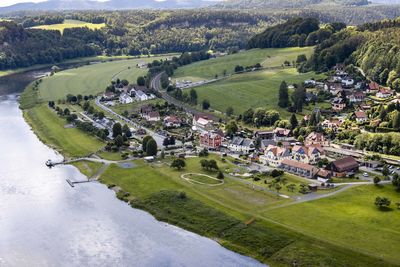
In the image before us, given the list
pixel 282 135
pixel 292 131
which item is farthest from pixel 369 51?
pixel 282 135

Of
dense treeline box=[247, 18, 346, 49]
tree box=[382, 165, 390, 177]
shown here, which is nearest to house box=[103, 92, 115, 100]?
dense treeline box=[247, 18, 346, 49]

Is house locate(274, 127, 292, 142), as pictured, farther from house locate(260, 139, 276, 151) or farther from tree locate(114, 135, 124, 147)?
tree locate(114, 135, 124, 147)

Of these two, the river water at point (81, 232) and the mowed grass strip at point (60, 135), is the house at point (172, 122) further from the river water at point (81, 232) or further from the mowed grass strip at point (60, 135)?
the river water at point (81, 232)

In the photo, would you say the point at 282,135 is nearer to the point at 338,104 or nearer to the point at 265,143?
the point at 265,143

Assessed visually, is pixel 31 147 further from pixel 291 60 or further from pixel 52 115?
pixel 291 60

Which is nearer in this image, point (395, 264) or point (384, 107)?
point (395, 264)

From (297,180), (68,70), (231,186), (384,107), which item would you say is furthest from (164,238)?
(68,70)
